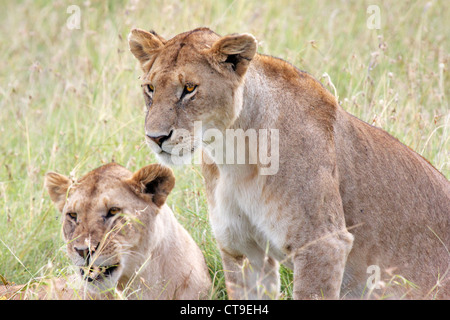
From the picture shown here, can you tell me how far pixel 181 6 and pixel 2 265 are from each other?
3828 millimetres

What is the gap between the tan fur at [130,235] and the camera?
151 inches

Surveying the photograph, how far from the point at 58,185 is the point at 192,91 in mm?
1236

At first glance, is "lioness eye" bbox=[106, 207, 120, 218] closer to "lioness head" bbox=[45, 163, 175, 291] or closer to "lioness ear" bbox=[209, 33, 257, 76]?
"lioness head" bbox=[45, 163, 175, 291]

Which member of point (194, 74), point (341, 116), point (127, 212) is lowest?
point (127, 212)

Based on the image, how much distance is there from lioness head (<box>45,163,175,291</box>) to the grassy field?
0.25 m

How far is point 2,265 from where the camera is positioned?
5133 millimetres

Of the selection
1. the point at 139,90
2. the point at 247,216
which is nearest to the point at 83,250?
the point at 247,216

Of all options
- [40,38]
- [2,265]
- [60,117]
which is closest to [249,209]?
[2,265]

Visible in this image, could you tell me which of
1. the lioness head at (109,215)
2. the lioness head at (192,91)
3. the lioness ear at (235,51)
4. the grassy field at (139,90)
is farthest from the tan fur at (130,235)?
the lioness ear at (235,51)

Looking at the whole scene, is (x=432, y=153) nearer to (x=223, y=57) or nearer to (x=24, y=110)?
(x=223, y=57)

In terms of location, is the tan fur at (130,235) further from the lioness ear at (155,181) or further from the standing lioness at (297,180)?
the standing lioness at (297,180)

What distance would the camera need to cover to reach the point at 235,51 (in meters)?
3.55

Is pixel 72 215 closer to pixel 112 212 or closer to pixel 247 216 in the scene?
pixel 112 212

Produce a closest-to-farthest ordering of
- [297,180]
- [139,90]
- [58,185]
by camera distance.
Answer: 1. [297,180]
2. [58,185]
3. [139,90]
